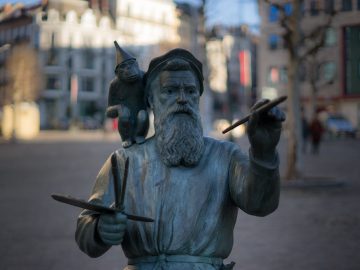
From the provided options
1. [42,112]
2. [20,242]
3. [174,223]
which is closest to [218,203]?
[174,223]

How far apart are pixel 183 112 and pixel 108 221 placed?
0.55 metres

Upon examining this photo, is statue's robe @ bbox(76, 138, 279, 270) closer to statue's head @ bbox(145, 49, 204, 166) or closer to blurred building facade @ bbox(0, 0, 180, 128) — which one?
statue's head @ bbox(145, 49, 204, 166)

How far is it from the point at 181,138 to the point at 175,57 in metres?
0.35

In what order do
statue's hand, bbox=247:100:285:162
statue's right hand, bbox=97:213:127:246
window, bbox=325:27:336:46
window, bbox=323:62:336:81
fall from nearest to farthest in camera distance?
statue's hand, bbox=247:100:285:162
statue's right hand, bbox=97:213:127:246
window, bbox=323:62:336:81
window, bbox=325:27:336:46

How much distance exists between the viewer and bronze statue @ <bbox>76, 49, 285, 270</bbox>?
226 centimetres

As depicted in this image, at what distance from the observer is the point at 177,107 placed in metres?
2.38

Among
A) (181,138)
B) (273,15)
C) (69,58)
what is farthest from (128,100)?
(69,58)

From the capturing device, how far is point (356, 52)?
2953mm

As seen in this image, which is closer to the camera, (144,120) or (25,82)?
(144,120)

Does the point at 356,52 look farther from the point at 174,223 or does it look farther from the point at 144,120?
the point at 174,223

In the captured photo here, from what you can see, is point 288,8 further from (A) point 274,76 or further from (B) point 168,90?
(A) point 274,76

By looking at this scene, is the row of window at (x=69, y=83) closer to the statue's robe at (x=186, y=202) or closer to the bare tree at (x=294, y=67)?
the bare tree at (x=294, y=67)

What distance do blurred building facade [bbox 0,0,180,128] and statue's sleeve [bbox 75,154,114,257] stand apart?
144 centimetres

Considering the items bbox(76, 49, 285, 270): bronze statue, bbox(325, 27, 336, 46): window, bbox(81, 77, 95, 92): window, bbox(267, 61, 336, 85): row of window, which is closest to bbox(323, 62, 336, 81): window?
bbox(267, 61, 336, 85): row of window
